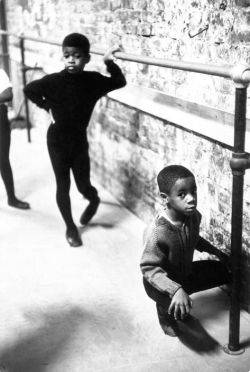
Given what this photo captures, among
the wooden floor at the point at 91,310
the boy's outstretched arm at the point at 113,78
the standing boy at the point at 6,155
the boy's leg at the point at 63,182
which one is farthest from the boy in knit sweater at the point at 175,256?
the standing boy at the point at 6,155

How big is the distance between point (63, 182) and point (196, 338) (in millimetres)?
1469

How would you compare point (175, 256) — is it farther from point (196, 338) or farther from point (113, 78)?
point (113, 78)

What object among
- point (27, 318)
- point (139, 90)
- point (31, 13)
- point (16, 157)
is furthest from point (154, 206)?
point (31, 13)

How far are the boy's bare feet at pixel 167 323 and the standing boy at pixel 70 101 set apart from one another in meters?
1.18

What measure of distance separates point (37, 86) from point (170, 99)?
0.82 m

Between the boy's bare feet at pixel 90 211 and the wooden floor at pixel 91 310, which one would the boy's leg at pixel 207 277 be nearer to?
the wooden floor at pixel 91 310

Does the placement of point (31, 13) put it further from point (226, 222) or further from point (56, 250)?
point (226, 222)

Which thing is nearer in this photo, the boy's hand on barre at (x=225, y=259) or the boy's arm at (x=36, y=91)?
the boy's hand on barre at (x=225, y=259)

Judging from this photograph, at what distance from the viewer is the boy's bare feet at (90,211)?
4.02 m

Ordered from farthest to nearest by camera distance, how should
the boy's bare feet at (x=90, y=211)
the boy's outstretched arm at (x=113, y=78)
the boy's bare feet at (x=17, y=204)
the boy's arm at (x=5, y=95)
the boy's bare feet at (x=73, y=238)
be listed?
the boy's bare feet at (x=17, y=204), the boy's bare feet at (x=90, y=211), the boy's bare feet at (x=73, y=238), the boy's arm at (x=5, y=95), the boy's outstretched arm at (x=113, y=78)

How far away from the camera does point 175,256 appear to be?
8.61 feet

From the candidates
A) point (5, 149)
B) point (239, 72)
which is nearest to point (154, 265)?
point (239, 72)

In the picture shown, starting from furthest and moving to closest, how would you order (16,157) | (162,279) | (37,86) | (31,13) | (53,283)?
1. (31,13)
2. (16,157)
3. (37,86)
4. (53,283)
5. (162,279)

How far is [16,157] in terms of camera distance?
5.84 meters
